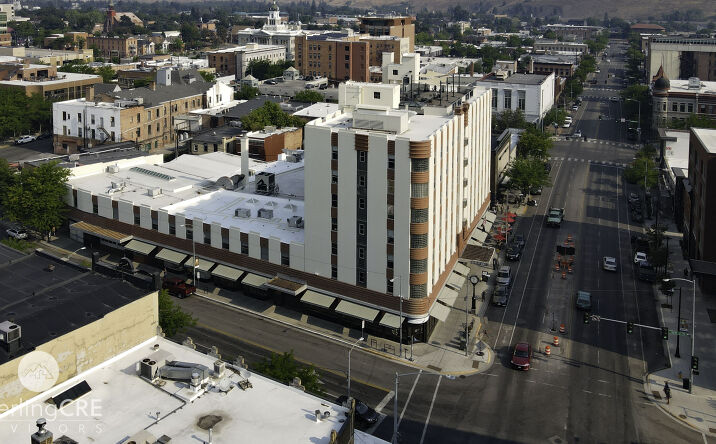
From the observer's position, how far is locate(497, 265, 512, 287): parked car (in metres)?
86.0

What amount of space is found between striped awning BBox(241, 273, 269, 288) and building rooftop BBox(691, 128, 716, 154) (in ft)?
173

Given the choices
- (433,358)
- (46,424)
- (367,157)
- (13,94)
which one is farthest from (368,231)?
(13,94)

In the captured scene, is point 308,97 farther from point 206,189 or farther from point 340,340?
point 340,340

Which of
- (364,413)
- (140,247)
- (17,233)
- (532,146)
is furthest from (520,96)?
(364,413)

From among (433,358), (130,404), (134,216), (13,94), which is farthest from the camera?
(13,94)

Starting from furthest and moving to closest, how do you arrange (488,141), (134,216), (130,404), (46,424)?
1. (488,141)
2. (134,216)
3. (130,404)
4. (46,424)

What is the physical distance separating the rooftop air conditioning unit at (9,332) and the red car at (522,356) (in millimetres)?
41156

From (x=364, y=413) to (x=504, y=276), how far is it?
3477 centimetres

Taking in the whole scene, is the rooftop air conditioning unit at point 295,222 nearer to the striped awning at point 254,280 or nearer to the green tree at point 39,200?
the striped awning at point 254,280

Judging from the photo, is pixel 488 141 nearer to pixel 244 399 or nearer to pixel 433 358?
pixel 433 358

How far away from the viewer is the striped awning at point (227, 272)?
79.8m

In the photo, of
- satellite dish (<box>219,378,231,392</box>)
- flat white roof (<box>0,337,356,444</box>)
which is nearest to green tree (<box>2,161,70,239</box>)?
flat white roof (<box>0,337,356,444</box>)

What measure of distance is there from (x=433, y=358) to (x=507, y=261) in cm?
2975

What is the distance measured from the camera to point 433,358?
68.8 metres
